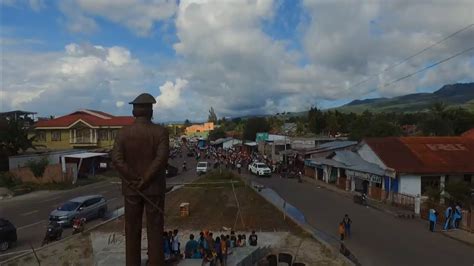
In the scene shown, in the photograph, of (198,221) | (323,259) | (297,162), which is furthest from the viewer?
(297,162)

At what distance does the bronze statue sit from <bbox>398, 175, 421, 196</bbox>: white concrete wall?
25607mm

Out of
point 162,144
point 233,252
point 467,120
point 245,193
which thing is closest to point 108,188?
point 245,193

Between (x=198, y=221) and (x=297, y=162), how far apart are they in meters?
36.6

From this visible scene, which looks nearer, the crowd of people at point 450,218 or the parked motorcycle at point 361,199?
the crowd of people at point 450,218

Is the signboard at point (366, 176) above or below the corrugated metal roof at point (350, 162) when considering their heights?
below

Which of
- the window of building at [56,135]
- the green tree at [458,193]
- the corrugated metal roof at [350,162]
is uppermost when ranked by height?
the window of building at [56,135]

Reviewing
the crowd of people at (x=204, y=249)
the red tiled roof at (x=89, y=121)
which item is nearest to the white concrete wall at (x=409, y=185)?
the crowd of people at (x=204, y=249)

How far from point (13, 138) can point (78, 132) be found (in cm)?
1649

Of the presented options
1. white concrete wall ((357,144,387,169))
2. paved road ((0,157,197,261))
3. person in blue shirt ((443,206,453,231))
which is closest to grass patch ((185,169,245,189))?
paved road ((0,157,197,261))

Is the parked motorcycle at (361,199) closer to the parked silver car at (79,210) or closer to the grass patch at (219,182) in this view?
the grass patch at (219,182)

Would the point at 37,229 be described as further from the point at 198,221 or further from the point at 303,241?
the point at 303,241

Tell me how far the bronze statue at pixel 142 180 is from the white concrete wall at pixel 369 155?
Answer: 2660 centimetres

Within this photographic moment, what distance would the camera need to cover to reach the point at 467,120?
2815 inches

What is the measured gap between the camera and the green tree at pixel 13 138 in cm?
5119
